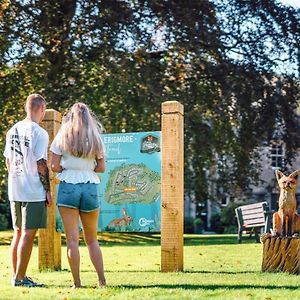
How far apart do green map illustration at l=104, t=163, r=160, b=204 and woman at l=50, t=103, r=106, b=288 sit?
9.36 ft

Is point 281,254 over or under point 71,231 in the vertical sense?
under

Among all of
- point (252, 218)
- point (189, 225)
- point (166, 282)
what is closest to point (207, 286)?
point (166, 282)

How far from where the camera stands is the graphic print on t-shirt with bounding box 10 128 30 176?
25.5 ft

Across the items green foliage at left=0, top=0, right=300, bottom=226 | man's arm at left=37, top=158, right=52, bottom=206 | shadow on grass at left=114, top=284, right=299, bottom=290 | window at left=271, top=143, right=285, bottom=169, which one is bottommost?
shadow on grass at left=114, top=284, right=299, bottom=290

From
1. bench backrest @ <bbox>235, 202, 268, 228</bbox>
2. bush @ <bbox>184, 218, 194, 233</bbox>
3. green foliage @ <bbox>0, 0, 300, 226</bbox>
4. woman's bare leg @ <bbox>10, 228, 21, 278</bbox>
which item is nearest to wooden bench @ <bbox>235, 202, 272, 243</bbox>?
bench backrest @ <bbox>235, 202, 268, 228</bbox>

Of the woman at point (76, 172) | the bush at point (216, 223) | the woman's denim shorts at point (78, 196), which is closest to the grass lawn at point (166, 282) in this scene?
the woman at point (76, 172)

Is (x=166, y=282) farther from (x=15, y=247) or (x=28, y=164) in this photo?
(x=28, y=164)

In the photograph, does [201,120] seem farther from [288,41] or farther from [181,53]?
[288,41]

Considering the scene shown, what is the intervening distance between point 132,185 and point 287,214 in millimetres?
2268

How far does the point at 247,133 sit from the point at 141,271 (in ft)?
38.1

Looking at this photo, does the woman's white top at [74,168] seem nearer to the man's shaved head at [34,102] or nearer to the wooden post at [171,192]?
the man's shaved head at [34,102]

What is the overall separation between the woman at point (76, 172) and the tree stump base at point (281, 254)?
3.19 metres

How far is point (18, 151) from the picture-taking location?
25.7ft

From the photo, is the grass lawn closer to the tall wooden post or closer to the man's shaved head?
the tall wooden post
